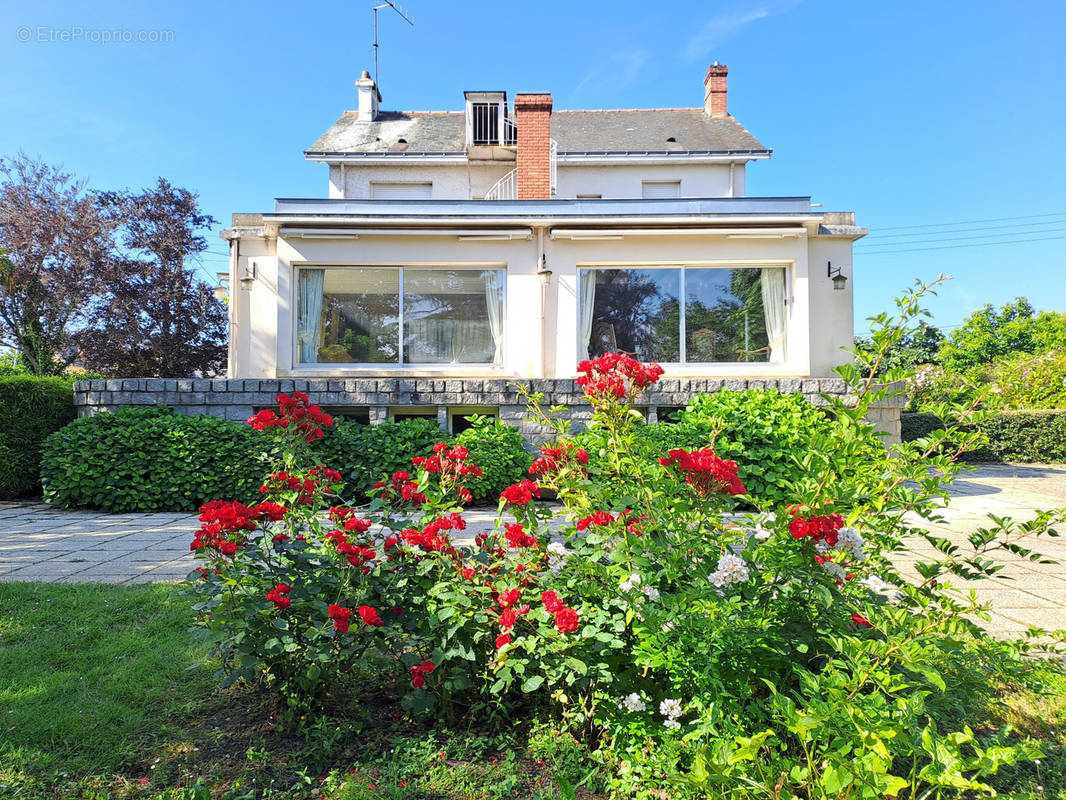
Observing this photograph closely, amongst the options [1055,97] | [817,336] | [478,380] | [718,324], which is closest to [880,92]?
[1055,97]

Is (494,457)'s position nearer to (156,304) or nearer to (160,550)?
(160,550)

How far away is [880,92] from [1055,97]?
3.04 meters

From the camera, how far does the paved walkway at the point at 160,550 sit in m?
3.60

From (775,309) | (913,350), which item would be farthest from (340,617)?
(913,350)

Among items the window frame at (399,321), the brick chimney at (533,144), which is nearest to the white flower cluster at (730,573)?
the window frame at (399,321)

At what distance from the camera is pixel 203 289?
563 inches

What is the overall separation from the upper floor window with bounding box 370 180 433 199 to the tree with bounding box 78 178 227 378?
4.72m

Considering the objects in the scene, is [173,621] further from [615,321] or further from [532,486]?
[615,321]

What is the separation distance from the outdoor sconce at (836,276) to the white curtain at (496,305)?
208 inches

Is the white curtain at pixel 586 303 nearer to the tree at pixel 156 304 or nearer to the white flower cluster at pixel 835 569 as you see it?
the white flower cluster at pixel 835 569

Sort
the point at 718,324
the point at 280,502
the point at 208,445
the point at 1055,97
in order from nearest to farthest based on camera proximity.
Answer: the point at 280,502
the point at 208,445
the point at 718,324
the point at 1055,97

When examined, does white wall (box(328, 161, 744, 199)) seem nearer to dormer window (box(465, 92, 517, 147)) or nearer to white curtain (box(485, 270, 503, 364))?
dormer window (box(465, 92, 517, 147))

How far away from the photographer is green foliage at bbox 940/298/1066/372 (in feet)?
89.7

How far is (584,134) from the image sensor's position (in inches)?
Answer: 659
